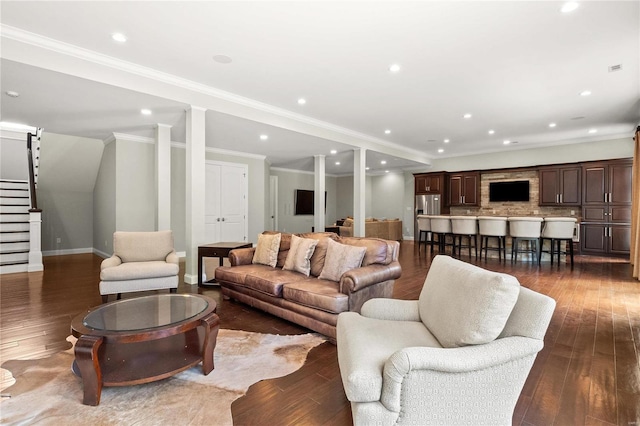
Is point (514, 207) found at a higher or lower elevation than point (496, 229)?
higher

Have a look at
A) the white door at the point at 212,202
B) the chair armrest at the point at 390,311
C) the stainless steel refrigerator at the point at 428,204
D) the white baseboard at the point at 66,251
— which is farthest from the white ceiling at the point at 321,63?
the stainless steel refrigerator at the point at 428,204

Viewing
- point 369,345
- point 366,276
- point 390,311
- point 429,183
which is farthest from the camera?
point 429,183

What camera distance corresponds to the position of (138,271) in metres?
3.80

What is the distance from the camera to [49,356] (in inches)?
96.8

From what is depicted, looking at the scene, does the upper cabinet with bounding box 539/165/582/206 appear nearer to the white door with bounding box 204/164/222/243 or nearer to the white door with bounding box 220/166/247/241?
the white door with bounding box 220/166/247/241

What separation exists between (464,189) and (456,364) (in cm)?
926

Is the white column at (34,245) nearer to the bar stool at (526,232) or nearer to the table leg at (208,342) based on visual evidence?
the table leg at (208,342)

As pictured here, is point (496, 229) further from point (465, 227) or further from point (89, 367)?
point (89, 367)

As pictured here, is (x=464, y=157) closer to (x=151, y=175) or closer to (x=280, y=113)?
(x=280, y=113)

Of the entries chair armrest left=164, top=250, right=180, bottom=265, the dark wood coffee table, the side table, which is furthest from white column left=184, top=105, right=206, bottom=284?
the dark wood coffee table

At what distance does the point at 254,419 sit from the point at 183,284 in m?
3.44

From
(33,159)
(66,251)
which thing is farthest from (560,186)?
(66,251)

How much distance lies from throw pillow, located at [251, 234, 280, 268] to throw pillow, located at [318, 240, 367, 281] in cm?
84

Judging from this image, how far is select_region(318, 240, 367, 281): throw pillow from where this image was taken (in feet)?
10.4
